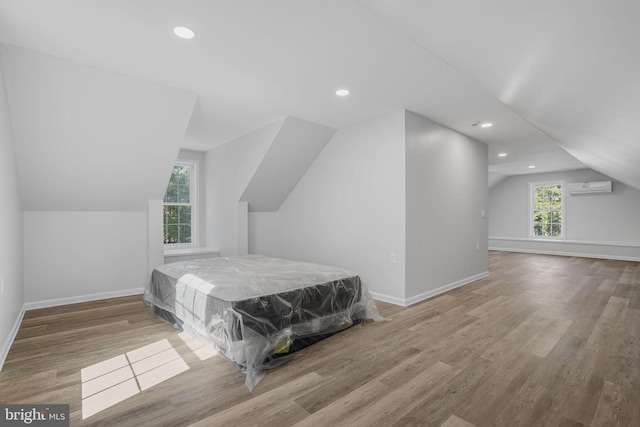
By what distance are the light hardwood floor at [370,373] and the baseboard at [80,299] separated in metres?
0.32

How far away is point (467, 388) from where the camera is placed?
1.97m

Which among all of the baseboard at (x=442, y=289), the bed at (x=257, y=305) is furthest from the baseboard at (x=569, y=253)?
the bed at (x=257, y=305)

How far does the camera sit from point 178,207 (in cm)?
583

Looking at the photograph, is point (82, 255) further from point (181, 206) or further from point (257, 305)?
point (257, 305)

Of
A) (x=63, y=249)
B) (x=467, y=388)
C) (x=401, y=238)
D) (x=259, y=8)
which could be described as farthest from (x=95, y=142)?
(x=467, y=388)

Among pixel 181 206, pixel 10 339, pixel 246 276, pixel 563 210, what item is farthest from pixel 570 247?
pixel 10 339

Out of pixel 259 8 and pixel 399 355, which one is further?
pixel 399 355

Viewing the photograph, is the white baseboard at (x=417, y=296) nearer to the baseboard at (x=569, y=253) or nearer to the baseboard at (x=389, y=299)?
the baseboard at (x=389, y=299)

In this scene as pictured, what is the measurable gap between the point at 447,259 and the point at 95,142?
4605 millimetres

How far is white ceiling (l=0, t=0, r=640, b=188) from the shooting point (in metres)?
1.46

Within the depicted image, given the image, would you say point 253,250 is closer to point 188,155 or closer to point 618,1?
point 188,155

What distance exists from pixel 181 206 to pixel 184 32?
424 cm

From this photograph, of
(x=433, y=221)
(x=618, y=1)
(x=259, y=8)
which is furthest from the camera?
(x=433, y=221)

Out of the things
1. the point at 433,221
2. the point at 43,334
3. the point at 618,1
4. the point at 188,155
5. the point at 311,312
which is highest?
the point at 188,155
